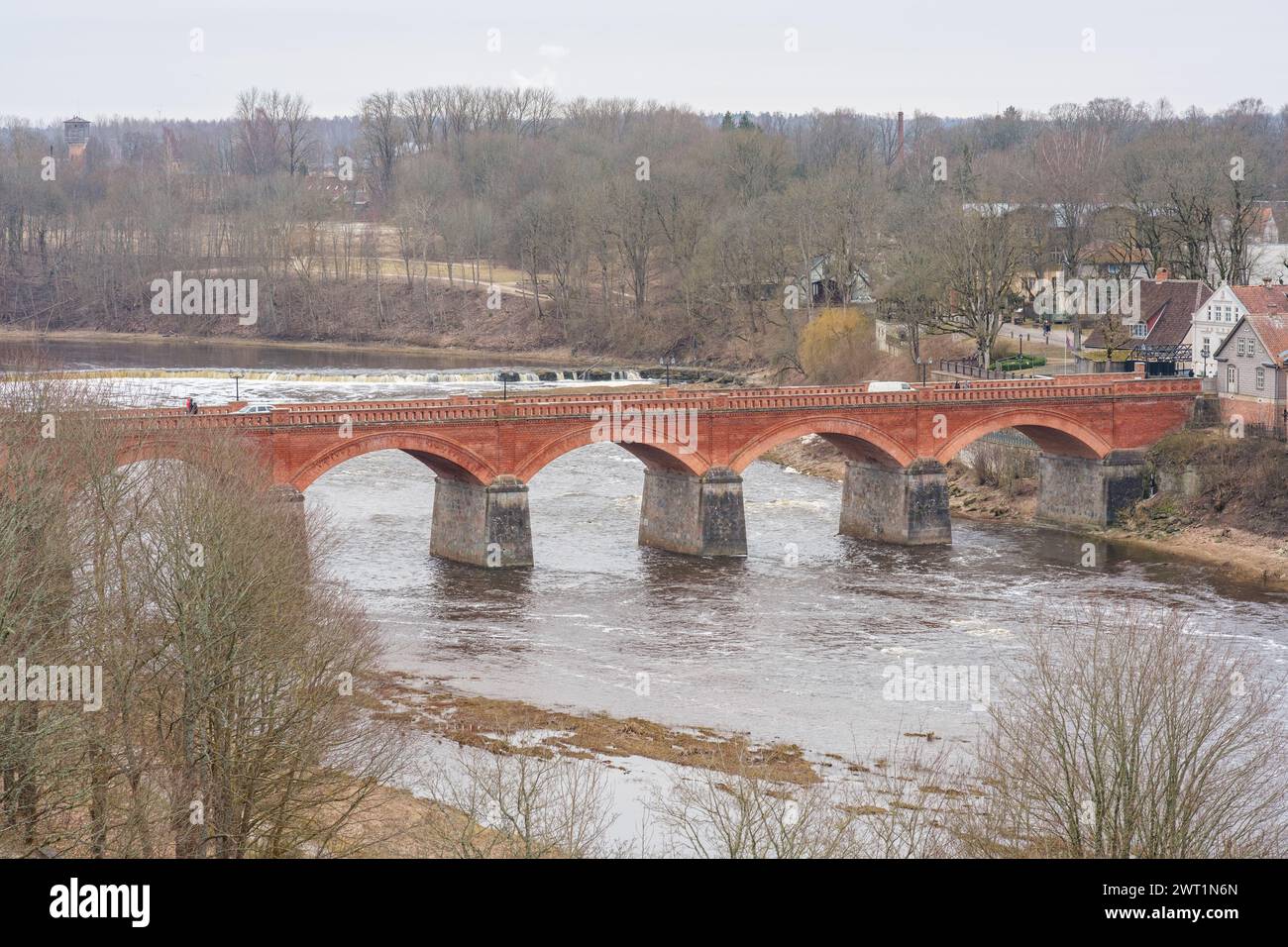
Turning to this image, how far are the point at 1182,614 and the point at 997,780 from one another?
27.6 m

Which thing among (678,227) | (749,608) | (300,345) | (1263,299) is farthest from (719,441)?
(300,345)

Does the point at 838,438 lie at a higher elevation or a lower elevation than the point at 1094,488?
higher

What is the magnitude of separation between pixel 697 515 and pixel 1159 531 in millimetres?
19695

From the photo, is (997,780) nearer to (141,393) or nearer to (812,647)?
(812,647)

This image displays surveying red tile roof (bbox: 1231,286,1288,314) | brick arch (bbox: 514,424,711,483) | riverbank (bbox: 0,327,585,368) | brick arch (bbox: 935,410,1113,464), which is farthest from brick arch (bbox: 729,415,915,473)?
riverbank (bbox: 0,327,585,368)

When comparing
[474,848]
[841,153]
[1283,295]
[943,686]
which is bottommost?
[943,686]

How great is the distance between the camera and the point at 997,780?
29859mm

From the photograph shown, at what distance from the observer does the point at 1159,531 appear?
69938mm

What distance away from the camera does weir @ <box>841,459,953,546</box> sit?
6919cm

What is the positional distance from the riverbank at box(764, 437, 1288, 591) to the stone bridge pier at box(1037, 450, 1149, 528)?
763 mm

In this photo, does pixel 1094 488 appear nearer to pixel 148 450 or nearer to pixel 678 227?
pixel 148 450

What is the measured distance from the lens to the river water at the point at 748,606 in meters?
47.1

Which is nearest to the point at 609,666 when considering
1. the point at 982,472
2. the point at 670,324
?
the point at 982,472

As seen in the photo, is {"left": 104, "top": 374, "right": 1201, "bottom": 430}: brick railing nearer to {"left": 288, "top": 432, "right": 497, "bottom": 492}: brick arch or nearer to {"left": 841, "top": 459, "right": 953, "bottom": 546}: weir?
{"left": 288, "top": 432, "right": 497, "bottom": 492}: brick arch
